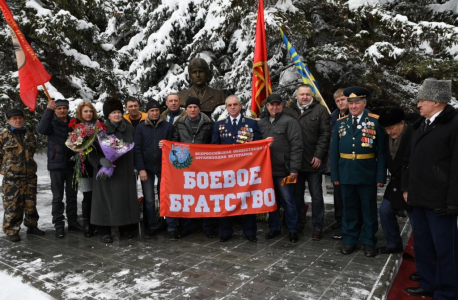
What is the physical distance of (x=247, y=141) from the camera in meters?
5.40

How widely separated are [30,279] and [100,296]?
1029 mm

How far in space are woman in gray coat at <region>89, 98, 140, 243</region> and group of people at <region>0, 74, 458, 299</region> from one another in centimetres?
2

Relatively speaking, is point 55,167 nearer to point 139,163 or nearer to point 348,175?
point 139,163

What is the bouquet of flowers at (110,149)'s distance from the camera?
5.22 meters

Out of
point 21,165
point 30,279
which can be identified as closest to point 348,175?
point 30,279

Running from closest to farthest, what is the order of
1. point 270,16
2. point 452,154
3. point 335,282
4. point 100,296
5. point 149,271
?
point 452,154, point 100,296, point 335,282, point 149,271, point 270,16

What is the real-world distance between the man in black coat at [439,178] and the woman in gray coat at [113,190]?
3.98m

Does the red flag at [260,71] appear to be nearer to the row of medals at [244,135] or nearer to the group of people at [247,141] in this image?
the group of people at [247,141]

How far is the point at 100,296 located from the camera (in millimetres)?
3555

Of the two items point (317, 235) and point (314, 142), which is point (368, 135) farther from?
point (317, 235)

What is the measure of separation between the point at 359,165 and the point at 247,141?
1670 mm

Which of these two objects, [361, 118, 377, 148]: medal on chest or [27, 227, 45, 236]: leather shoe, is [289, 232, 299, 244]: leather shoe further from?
[27, 227, 45, 236]: leather shoe

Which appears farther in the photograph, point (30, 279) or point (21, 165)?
point (21, 165)

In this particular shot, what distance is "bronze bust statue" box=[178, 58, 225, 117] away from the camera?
6501mm
